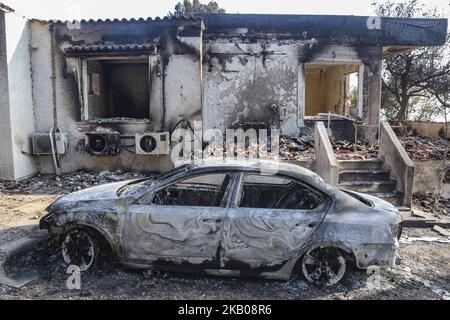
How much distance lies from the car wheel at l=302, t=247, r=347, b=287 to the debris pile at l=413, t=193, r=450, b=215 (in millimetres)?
4434

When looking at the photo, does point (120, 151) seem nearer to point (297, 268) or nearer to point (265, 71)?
point (265, 71)

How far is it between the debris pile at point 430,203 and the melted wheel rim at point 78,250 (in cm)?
661

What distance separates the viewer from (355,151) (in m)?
8.86

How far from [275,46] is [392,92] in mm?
11098

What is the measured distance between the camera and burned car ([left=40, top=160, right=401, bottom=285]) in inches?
153

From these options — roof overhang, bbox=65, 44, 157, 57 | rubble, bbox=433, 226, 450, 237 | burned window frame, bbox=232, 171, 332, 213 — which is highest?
roof overhang, bbox=65, 44, 157, 57

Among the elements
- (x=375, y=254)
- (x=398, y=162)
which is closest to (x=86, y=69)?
(x=398, y=162)

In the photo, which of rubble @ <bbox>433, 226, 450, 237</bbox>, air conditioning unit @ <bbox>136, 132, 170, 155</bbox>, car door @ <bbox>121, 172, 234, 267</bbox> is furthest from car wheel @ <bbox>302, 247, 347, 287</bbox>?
air conditioning unit @ <bbox>136, 132, 170, 155</bbox>

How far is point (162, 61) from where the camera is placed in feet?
29.7

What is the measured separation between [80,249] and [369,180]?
19.3 ft

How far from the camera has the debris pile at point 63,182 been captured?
8.05 m

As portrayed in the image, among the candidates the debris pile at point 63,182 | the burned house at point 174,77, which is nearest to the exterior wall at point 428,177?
the burned house at point 174,77

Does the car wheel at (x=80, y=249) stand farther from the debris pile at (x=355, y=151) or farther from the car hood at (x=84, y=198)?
the debris pile at (x=355, y=151)

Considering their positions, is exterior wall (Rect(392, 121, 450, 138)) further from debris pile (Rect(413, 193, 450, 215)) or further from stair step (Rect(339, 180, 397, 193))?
stair step (Rect(339, 180, 397, 193))
